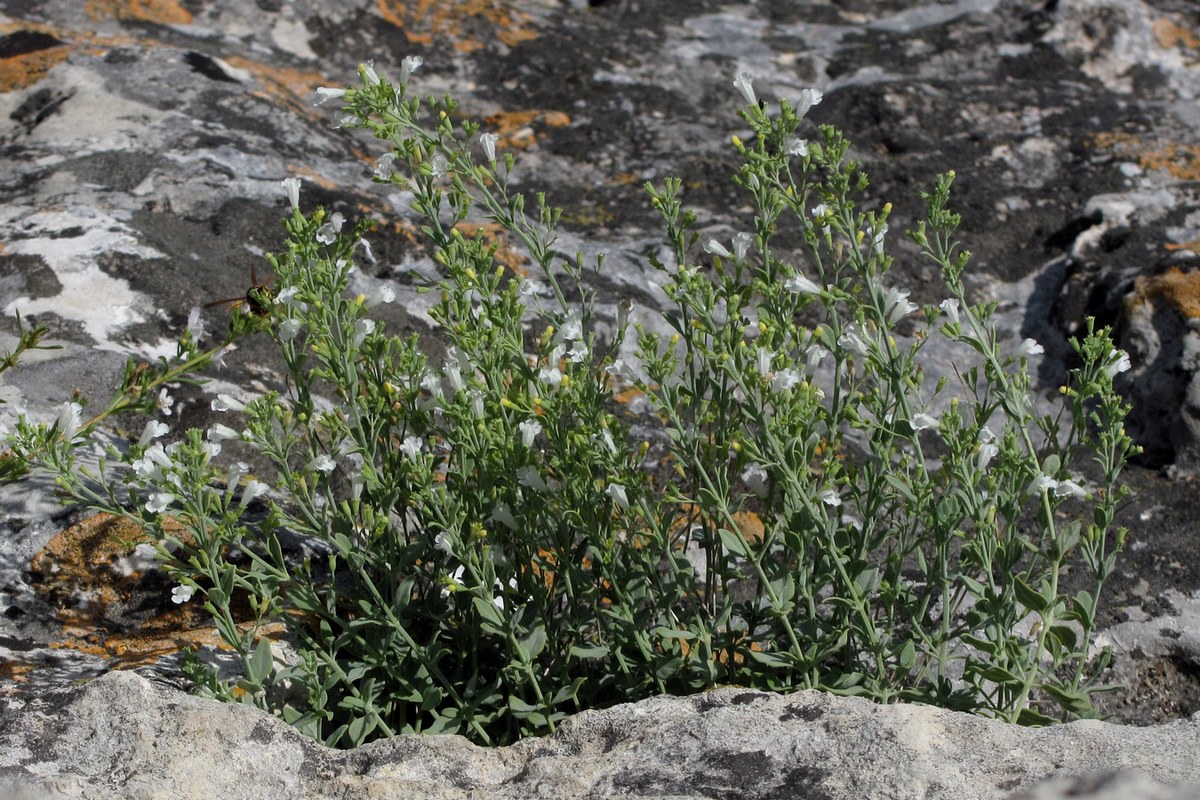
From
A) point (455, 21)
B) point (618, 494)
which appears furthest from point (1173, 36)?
point (618, 494)

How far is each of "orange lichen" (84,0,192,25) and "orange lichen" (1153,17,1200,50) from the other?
4533mm

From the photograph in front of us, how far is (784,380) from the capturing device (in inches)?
88.1

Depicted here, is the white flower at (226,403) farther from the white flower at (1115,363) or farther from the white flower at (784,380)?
the white flower at (1115,363)

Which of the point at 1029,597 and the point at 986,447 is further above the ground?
the point at 986,447

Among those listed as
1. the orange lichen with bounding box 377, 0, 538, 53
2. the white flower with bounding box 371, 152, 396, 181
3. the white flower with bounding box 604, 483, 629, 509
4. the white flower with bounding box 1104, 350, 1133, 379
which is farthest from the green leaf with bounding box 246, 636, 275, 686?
the orange lichen with bounding box 377, 0, 538, 53

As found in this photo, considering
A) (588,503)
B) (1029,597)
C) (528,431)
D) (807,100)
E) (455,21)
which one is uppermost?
(807,100)

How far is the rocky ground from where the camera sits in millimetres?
2908

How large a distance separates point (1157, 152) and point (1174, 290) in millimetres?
1299

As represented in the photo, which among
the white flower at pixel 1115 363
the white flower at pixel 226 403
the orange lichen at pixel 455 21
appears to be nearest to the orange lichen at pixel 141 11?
the orange lichen at pixel 455 21

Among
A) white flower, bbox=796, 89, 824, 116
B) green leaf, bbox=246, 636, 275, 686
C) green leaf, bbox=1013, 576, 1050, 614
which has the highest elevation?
white flower, bbox=796, 89, 824, 116

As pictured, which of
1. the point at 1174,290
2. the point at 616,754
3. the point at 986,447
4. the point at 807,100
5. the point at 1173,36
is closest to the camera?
the point at 616,754

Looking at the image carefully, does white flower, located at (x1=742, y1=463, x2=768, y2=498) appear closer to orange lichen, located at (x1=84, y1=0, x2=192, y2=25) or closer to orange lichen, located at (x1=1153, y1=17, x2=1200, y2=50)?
orange lichen, located at (x1=84, y1=0, x2=192, y2=25)

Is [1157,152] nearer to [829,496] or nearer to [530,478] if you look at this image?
[829,496]

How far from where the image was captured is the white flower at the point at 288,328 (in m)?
2.34
